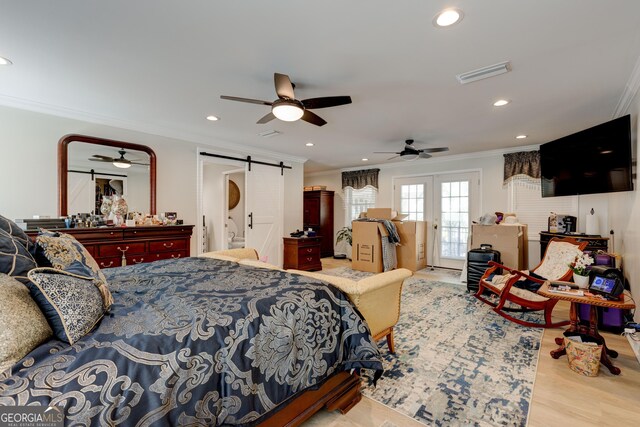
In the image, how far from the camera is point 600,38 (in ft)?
6.56

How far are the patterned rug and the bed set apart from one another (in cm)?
43

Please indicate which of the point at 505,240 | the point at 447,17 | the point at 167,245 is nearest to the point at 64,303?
the point at 447,17

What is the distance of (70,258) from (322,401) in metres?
1.71

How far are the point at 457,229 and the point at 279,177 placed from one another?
3897mm

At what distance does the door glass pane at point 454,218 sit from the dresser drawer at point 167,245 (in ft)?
16.8

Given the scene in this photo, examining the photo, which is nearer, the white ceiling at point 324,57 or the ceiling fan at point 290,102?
the white ceiling at point 324,57

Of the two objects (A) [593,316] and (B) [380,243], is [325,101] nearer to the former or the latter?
(A) [593,316]

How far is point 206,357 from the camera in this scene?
47.0 inches

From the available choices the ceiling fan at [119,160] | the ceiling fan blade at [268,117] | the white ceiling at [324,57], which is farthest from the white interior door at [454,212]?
the ceiling fan at [119,160]

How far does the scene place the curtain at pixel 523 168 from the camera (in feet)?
17.0

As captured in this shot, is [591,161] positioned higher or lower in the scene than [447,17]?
lower

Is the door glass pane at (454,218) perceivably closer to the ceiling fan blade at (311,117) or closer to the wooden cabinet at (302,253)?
the wooden cabinet at (302,253)

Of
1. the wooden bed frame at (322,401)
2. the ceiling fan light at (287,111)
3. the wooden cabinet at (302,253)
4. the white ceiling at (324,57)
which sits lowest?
the wooden bed frame at (322,401)

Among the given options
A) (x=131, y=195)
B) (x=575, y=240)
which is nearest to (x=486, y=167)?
(x=575, y=240)
